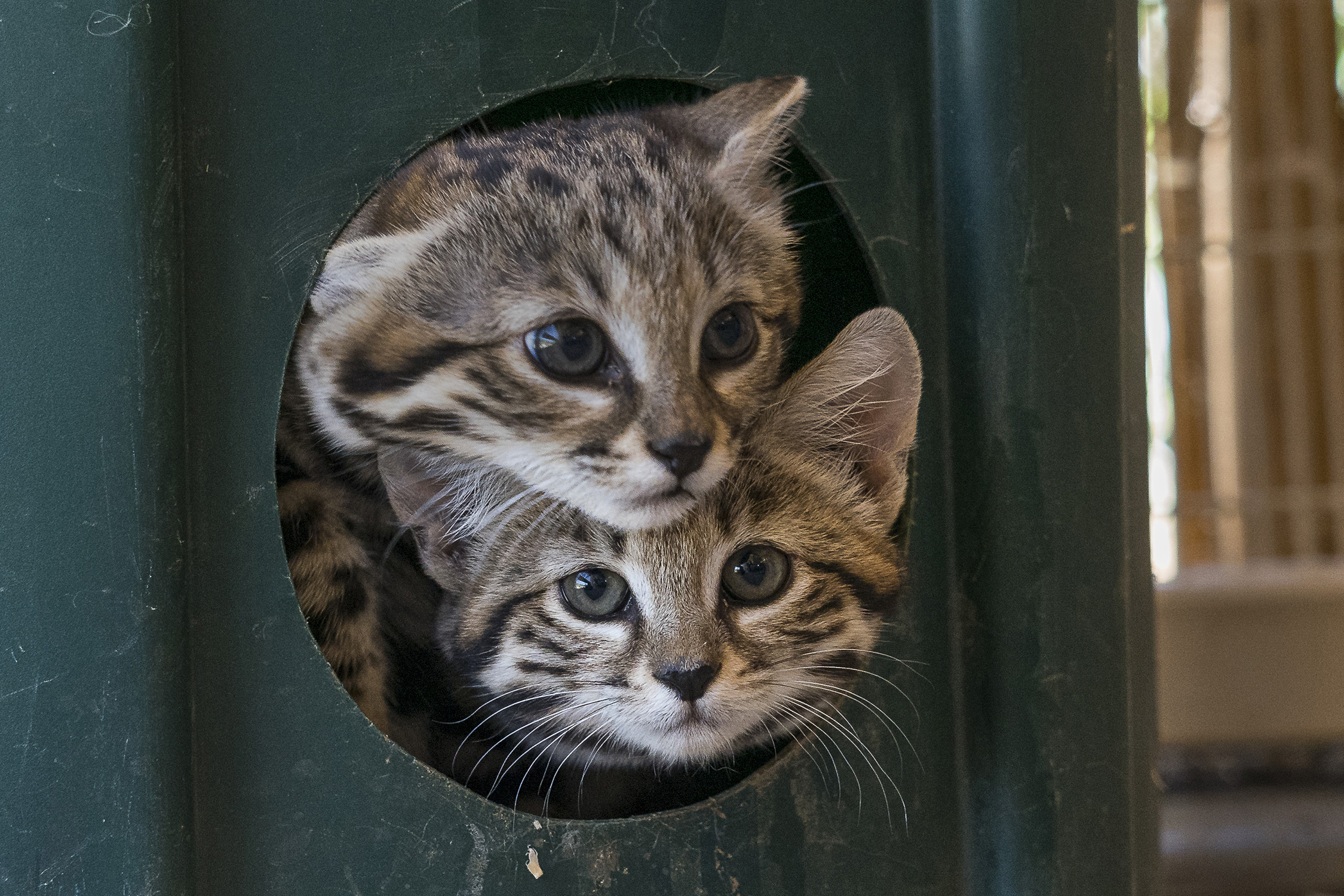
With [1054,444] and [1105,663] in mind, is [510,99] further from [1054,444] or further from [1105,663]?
[1105,663]

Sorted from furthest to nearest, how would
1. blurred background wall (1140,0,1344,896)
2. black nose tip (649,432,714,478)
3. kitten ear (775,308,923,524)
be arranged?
blurred background wall (1140,0,1344,896), kitten ear (775,308,923,524), black nose tip (649,432,714,478)

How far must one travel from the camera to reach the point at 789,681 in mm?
809

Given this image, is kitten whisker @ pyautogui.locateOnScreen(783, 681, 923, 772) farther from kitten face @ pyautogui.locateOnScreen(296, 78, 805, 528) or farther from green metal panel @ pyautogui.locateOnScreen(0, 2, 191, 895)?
green metal panel @ pyautogui.locateOnScreen(0, 2, 191, 895)

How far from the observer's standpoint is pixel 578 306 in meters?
0.73

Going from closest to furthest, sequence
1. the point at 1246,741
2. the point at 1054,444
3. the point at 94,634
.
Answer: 1. the point at 94,634
2. the point at 1054,444
3. the point at 1246,741

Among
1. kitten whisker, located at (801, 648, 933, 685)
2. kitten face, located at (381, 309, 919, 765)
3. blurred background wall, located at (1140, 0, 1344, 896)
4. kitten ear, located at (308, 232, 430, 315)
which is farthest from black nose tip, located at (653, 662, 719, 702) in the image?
blurred background wall, located at (1140, 0, 1344, 896)

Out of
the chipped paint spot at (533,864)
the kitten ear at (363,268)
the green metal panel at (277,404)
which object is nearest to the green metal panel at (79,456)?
the green metal panel at (277,404)

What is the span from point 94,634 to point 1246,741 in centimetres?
258

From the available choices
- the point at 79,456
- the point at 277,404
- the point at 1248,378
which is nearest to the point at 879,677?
the point at 277,404

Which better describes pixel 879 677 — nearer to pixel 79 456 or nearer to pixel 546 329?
pixel 546 329

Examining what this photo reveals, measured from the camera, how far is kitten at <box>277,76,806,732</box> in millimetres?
728

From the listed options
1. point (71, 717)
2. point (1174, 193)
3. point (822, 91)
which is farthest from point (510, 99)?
point (1174, 193)

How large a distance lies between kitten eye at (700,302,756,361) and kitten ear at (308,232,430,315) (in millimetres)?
215

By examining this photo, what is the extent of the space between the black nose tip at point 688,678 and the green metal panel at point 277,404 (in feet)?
0.31
